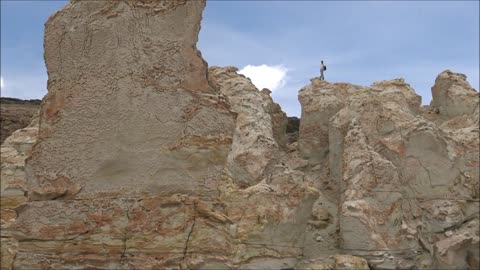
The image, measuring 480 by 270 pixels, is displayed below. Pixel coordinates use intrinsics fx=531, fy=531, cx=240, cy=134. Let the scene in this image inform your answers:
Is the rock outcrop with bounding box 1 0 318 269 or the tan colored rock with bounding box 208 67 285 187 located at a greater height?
the tan colored rock with bounding box 208 67 285 187

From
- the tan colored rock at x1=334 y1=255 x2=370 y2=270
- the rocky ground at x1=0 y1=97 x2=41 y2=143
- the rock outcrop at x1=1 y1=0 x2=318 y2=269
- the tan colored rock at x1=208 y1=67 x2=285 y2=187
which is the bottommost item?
→ the tan colored rock at x1=334 y1=255 x2=370 y2=270

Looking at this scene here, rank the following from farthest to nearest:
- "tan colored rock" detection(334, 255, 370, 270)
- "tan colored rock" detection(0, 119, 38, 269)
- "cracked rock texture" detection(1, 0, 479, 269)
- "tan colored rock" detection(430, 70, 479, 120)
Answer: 1. "tan colored rock" detection(430, 70, 479, 120)
2. "tan colored rock" detection(0, 119, 38, 269)
3. "tan colored rock" detection(334, 255, 370, 270)
4. "cracked rock texture" detection(1, 0, 479, 269)

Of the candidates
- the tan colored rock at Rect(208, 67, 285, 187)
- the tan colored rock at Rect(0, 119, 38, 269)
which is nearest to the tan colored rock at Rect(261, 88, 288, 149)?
the tan colored rock at Rect(208, 67, 285, 187)

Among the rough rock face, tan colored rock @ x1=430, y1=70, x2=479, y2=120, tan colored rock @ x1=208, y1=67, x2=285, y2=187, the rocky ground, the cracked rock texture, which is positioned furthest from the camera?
the rocky ground

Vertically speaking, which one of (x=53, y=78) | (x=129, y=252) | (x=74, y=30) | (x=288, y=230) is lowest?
(x=129, y=252)

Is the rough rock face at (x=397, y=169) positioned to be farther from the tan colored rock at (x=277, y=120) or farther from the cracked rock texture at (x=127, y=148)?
the cracked rock texture at (x=127, y=148)

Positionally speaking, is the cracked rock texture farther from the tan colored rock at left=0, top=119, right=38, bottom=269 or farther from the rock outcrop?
the tan colored rock at left=0, top=119, right=38, bottom=269

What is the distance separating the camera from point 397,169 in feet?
27.4

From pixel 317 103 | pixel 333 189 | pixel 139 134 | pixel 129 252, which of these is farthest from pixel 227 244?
pixel 317 103

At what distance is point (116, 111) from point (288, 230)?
3.95 m

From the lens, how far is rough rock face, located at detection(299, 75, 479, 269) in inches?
290

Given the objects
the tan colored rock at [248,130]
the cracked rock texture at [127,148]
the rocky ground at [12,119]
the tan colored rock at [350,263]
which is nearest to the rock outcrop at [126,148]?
the cracked rock texture at [127,148]

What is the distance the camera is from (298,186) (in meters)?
6.77

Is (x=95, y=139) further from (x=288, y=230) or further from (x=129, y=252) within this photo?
(x=288, y=230)
